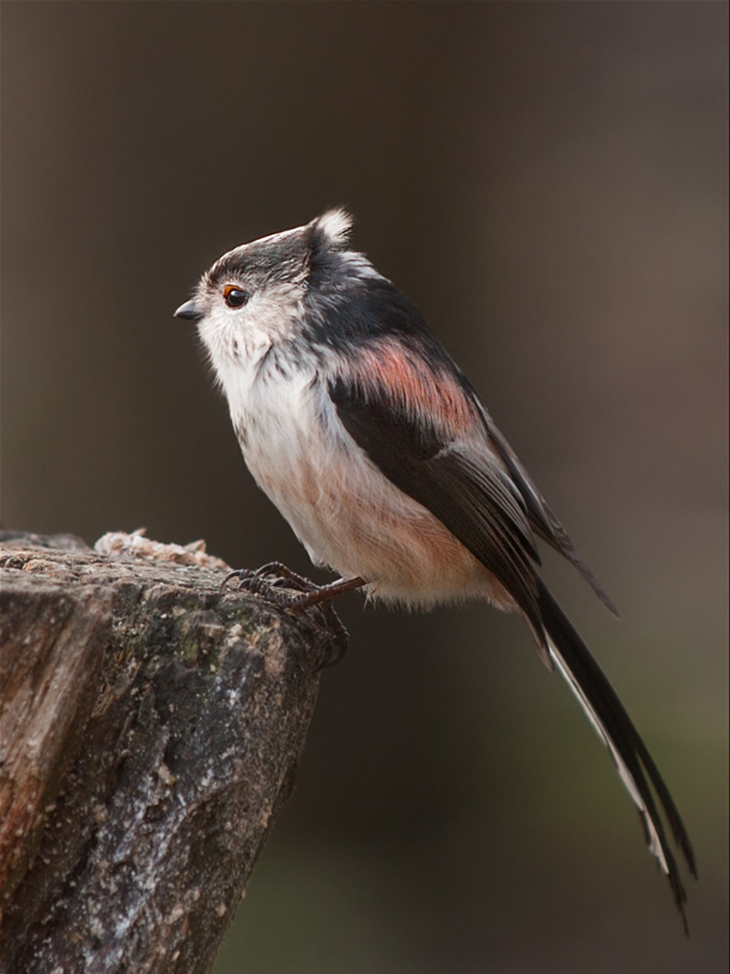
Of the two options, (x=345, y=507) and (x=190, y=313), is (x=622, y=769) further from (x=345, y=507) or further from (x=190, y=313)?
(x=190, y=313)

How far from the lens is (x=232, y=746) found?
1.61 meters

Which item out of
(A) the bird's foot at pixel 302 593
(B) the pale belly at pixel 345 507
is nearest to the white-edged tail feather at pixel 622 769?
(B) the pale belly at pixel 345 507

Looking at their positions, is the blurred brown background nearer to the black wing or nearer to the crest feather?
the crest feather

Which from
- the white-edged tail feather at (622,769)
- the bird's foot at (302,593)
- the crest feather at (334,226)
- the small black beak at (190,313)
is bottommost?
the white-edged tail feather at (622,769)

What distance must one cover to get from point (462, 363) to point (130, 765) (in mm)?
3597

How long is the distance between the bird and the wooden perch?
43 cm

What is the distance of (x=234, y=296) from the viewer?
8.40 feet

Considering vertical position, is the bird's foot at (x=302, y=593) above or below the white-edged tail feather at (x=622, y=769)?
above

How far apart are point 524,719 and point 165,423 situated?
2174 mm

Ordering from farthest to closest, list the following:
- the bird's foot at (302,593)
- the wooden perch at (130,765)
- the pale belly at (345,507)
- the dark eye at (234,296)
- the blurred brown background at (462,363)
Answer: the blurred brown background at (462,363) < the dark eye at (234,296) < the pale belly at (345,507) < the bird's foot at (302,593) < the wooden perch at (130,765)

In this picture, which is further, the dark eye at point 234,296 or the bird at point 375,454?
the dark eye at point 234,296

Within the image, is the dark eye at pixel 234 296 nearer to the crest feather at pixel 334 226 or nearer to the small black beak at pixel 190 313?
the small black beak at pixel 190 313

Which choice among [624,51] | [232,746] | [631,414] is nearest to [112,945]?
[232,746]

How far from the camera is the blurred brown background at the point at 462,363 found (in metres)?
4.07
